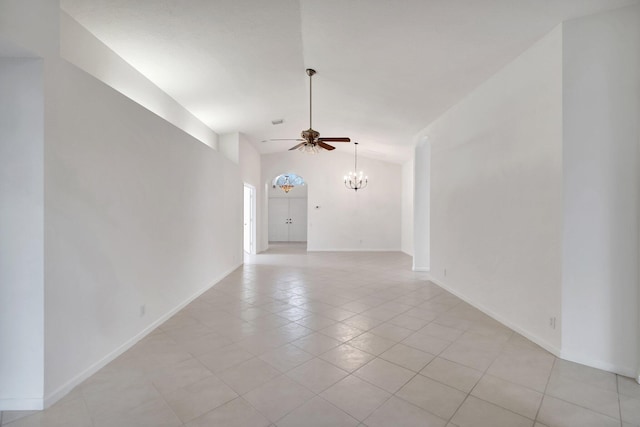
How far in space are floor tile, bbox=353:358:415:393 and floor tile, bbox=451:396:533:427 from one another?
17.7 inches

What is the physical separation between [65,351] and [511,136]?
4.52m

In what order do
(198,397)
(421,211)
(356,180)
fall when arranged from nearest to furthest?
(198,397), (421,211), (356,180)

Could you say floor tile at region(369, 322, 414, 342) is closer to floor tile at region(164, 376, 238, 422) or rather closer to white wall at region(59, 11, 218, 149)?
floor tile at region(164, 376, 238, 422)

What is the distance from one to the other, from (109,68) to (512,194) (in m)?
4.62

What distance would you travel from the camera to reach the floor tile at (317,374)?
232cm

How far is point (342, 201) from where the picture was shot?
34.8 feet

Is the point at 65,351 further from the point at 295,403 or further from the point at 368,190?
the point at 368,190

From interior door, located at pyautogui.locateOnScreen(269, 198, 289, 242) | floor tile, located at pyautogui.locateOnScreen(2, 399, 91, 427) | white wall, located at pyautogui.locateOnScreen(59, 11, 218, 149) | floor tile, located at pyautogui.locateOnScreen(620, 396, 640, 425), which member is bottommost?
floor tile, located at pyautogui.locateOnScreen(620, 396, 640, 425)

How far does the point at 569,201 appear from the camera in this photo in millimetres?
2707

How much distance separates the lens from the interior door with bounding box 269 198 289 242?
13.8 meters

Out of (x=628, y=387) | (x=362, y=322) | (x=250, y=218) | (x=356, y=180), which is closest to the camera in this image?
(x=628, y=387)

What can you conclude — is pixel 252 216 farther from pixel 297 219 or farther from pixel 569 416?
pixel 569 416

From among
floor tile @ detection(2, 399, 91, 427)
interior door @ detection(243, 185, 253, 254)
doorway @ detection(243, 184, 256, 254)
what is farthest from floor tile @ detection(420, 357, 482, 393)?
interior door @ detection(243, 185, 253, 254)

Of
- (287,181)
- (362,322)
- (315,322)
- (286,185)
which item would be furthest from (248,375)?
(287,181)
